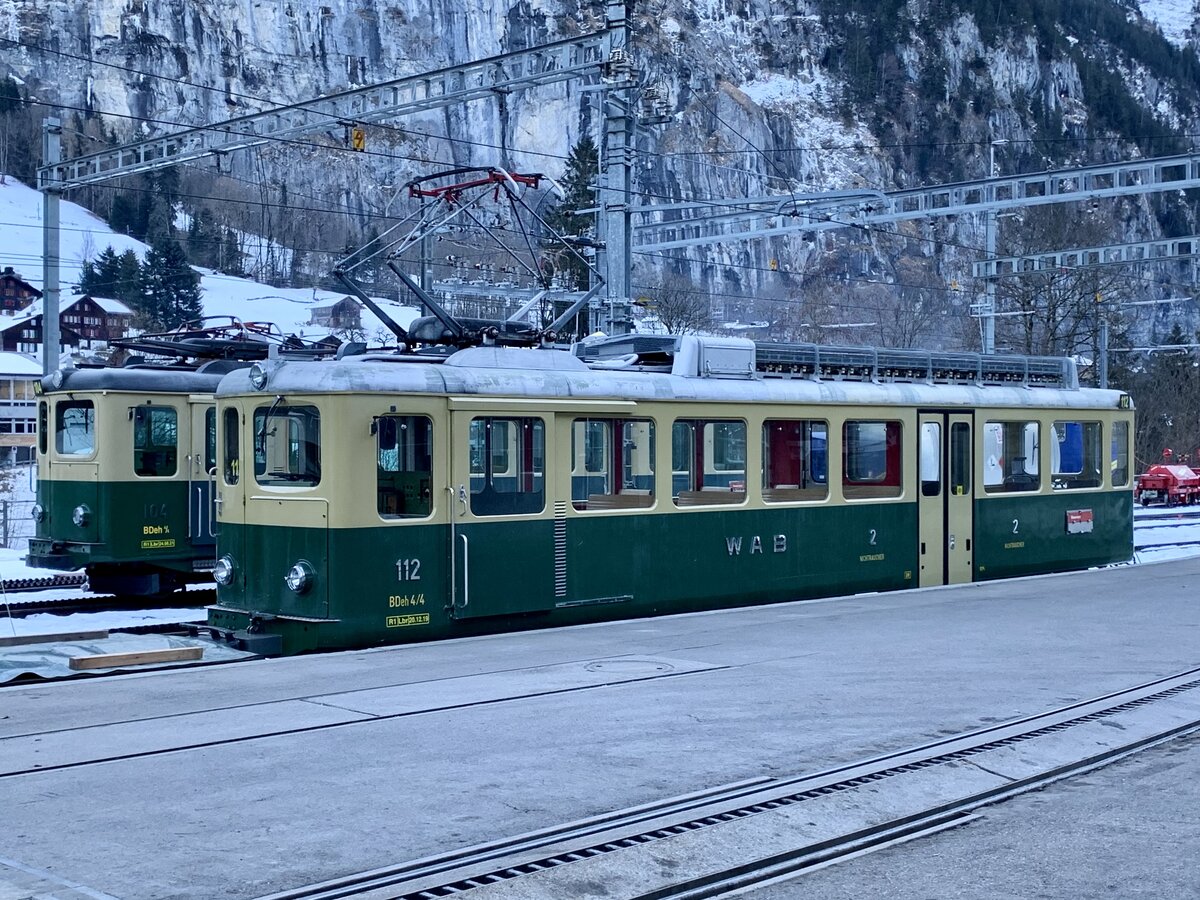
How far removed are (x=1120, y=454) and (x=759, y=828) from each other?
15478 mm

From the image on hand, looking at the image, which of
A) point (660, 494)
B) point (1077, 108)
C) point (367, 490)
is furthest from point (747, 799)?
point (1077, 108)

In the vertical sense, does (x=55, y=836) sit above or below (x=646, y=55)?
below

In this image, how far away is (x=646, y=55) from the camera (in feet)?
498

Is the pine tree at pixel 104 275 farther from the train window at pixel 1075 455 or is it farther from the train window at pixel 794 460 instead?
the train window at pixel 794 460

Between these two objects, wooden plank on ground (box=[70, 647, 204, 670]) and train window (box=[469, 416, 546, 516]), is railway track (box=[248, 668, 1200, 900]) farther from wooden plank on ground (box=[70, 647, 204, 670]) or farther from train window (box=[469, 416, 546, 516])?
train window (box=[469, 416, 546, 516])

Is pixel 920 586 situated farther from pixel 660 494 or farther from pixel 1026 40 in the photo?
pixel 1026 40

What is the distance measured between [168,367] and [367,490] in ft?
25.8

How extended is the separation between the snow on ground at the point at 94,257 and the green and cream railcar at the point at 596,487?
7745 centimetres

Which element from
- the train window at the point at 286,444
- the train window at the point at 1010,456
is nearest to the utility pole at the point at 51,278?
the train window at the point at 286,444

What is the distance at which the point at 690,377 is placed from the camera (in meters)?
14.7

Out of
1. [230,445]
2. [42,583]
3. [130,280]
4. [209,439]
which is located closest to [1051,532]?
[209,439]

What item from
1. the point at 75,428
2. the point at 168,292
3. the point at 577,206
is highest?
the point at 168,292

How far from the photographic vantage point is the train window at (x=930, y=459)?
1714 cm

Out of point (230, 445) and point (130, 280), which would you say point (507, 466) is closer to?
point (230, 445)
